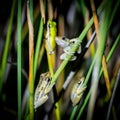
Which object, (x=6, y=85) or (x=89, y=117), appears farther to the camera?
(x=6, y=85)

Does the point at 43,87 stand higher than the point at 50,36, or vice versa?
the point at 50,36

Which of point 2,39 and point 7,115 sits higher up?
point 2,39

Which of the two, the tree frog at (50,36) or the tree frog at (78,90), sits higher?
the tree frog at (50,36)

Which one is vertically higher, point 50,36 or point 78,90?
point 50,36

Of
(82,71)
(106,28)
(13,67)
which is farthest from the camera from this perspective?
(13,67)

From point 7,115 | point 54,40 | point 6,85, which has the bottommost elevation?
point 7,115

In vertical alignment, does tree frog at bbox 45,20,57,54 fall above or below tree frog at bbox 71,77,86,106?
above

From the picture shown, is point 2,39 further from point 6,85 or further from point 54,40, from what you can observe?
point 54,40

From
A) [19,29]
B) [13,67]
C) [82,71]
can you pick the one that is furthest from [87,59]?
[19,29]
